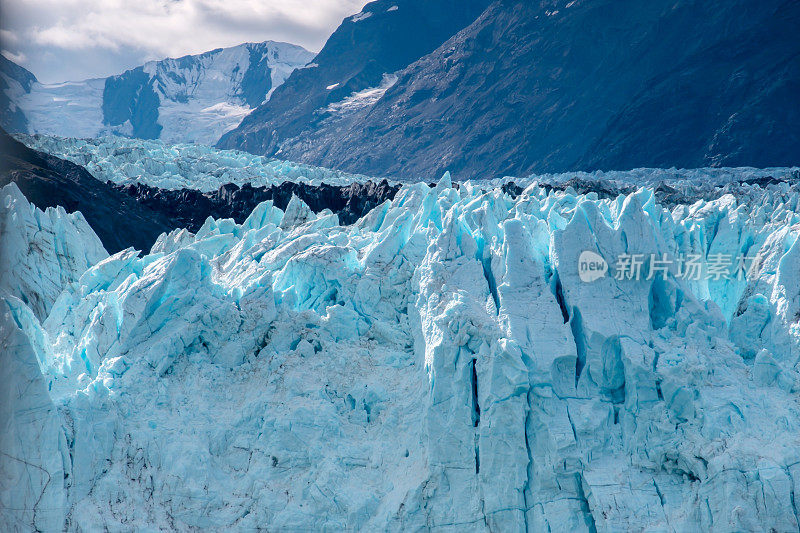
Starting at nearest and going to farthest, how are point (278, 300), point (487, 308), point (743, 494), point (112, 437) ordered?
point (743, 494) → point (112, 437) → point (487, 308) → point (278, 300)

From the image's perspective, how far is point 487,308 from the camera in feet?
64.1

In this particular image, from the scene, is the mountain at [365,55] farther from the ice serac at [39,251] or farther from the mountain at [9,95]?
the ice serac at [39,251]

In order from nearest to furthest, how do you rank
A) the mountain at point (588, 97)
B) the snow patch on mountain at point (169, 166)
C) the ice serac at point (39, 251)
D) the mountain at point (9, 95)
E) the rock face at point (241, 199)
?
the mountain at point (9, 95)
the ice serac at point (39, 251)
the rock face at point (241, 199)
the snow patch on mountain at point (169, 166)
the mountain at point (588, 97)

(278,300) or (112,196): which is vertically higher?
(112,196)

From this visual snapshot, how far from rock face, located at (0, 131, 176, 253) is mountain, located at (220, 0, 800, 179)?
7617cm

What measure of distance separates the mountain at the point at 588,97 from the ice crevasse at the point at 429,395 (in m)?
87.0

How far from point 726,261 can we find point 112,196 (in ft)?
141

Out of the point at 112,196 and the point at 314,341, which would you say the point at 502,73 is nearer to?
the point at 112,196

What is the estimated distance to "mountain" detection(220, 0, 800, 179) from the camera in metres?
103

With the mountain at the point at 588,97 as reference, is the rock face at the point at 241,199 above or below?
below

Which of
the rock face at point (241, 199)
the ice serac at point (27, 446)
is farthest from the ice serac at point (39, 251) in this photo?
the rock face at point (241, 199)

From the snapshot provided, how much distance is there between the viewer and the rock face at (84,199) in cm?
4509

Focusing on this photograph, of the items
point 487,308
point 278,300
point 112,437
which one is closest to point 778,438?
point 487,308

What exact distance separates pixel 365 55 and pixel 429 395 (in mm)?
171296
